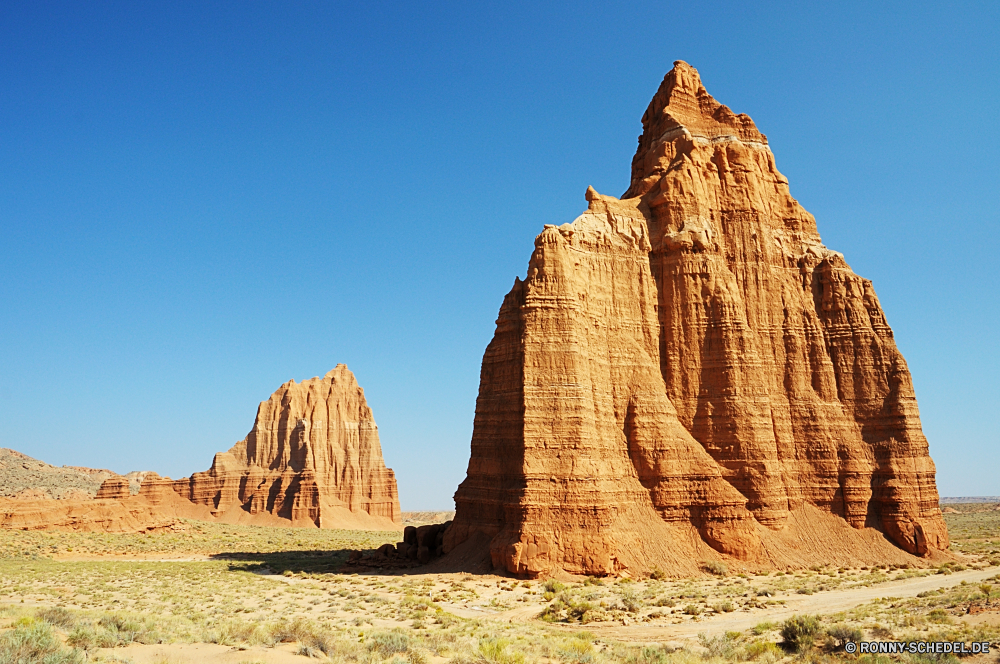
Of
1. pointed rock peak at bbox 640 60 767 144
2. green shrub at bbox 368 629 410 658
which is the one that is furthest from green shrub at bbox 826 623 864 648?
pointed rock peak at bbox 640 60 767 144

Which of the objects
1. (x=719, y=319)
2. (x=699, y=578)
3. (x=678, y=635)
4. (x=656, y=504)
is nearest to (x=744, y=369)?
(x=719, y=319)

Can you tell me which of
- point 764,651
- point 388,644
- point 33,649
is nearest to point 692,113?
point 764,651

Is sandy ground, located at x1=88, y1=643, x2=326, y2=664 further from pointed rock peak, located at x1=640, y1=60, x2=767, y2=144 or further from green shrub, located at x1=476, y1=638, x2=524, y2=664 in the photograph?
pointed rock peak, located at x1=640, y1=60, x2=767, y2=144

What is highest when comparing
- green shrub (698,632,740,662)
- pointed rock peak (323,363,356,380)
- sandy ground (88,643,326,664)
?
pointed rock peak (323,363,356,380)

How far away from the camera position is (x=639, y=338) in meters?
43.0

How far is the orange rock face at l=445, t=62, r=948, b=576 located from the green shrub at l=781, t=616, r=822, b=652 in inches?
620

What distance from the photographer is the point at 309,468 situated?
98250 millimetres

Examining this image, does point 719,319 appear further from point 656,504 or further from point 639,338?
point 656,504

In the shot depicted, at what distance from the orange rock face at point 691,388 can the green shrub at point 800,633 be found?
51.7 feet

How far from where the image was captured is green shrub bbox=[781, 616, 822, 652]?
744 inches

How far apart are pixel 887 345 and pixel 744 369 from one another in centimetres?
1172

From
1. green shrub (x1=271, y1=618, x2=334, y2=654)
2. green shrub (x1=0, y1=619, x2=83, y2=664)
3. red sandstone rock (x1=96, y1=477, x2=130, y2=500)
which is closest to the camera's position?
green shrub (x1=0, y1=619, x2=83, y2=664)

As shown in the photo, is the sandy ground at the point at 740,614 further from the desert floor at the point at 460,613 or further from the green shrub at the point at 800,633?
the green shrub at the point at 800,633

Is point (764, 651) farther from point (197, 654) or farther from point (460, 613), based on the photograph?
point (197, 654)
